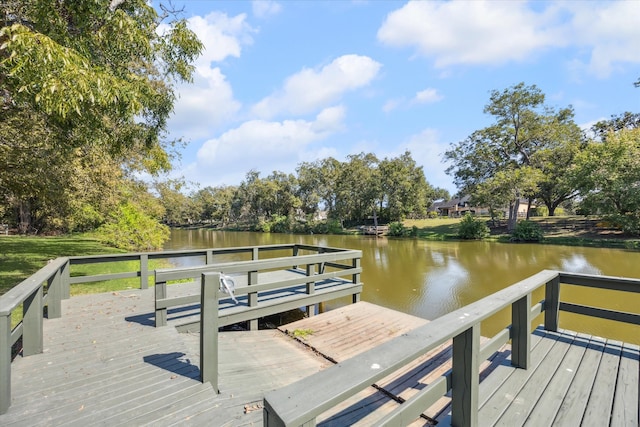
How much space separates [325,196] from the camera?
41.5 metres

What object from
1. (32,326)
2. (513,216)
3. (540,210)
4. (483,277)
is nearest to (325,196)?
(513,216)

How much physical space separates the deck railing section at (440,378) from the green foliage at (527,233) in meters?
22.4

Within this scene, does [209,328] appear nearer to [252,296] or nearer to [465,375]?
[252,296]

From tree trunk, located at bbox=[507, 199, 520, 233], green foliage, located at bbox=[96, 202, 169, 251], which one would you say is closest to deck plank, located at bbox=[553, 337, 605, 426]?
green foliage, located at bbox=[96, 202, 169, 251]

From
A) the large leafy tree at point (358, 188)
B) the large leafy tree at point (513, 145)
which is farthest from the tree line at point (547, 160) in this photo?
the large leafy tree at point (358, 188)

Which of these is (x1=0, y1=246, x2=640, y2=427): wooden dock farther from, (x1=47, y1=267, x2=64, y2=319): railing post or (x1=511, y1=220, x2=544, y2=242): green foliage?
(x1=511, y1=220, x2=544, y2=242): green foliage

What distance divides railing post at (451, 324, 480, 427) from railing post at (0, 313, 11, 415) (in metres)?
2.77

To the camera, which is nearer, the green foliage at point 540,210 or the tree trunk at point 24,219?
the tree trunk at point 24,219

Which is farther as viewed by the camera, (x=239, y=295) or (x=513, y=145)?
(x=513, y=145)

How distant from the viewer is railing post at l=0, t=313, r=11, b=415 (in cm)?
201

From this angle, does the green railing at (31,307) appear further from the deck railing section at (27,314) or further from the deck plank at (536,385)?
the deck plank at (536,385)

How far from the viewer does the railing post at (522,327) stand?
244cm

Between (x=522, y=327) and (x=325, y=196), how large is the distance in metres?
39.2

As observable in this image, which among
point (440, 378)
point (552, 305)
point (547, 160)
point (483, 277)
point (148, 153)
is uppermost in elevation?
point (547, 160)
